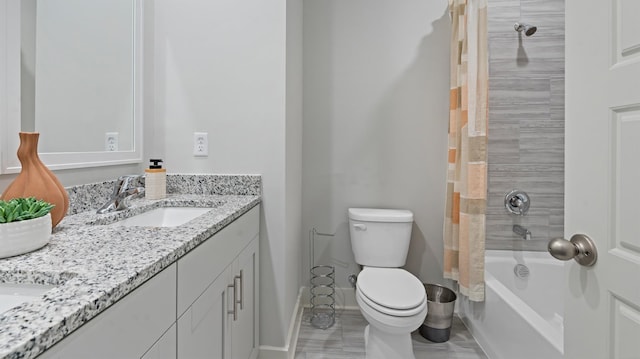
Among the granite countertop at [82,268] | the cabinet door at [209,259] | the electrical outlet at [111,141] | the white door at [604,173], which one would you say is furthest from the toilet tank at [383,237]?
the electrical outlet at [111,141]

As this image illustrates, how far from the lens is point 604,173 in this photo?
0.69 metres

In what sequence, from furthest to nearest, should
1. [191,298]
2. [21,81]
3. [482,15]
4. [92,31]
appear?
[482,15] → [92,31] → [21,81] → [191,298]

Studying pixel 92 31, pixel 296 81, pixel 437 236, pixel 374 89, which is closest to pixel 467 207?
pixel 437 236

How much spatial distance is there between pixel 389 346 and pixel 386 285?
293 millimetres

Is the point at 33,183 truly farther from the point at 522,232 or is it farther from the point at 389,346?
the point at 522,232

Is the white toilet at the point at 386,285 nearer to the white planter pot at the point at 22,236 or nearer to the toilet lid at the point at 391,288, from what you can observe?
the toilet lid at the point at 391,288

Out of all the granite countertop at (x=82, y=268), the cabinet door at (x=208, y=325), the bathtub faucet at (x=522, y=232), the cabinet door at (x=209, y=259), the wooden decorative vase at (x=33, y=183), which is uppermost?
the wooden decorative vase at (x=33, y=183)

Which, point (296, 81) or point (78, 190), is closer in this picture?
point (78, 190)

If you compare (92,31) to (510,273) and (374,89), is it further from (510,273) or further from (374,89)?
(510,273)

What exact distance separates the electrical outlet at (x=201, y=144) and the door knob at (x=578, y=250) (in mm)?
1485

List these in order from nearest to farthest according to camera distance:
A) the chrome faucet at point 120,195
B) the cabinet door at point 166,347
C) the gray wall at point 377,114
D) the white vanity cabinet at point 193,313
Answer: the white vanity cabinet at point 193,313, the cabinet door at point 166,347, the chrome faucet at point 120,195, the gray wall at point 377,114

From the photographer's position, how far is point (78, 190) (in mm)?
1239

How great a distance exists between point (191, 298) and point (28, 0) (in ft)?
3.54

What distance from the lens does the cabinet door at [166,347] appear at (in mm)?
690
